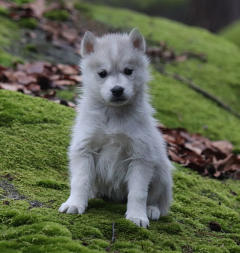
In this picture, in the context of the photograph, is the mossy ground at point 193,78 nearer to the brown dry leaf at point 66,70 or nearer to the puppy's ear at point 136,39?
the brown dry leaf at point 66,70

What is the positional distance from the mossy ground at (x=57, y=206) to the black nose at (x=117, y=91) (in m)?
1.01

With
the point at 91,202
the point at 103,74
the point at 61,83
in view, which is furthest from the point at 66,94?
the point at 91,202

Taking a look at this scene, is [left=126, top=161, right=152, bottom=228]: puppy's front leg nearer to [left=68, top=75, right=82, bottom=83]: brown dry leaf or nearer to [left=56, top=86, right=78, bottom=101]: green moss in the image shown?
[left=56, top=86, right=78, bottom=101]: green moss

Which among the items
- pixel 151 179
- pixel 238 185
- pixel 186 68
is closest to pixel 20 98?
pixel 151 179

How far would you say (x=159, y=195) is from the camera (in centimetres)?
443

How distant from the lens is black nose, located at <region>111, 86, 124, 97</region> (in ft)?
13.3

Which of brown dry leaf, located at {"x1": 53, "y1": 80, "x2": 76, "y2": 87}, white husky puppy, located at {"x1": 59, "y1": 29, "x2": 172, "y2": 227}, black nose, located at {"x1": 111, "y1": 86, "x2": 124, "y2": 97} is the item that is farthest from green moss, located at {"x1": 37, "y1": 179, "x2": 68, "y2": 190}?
brown dry leaf, located at {"x1": 53, "y1": 80, "x2": 76, "y2": 87}

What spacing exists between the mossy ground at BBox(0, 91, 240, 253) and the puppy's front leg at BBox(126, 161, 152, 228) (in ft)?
0.39

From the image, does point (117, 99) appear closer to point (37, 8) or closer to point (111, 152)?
point (111, 152)

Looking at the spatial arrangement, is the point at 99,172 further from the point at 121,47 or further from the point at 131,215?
the point at 121,47

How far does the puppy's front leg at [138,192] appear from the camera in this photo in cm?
386

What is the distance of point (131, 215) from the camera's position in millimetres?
3863

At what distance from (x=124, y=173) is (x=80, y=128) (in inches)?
21.9

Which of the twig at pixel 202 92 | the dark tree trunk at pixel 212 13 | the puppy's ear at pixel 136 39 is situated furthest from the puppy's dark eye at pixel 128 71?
the dark tree trunk at pixel 212 13
